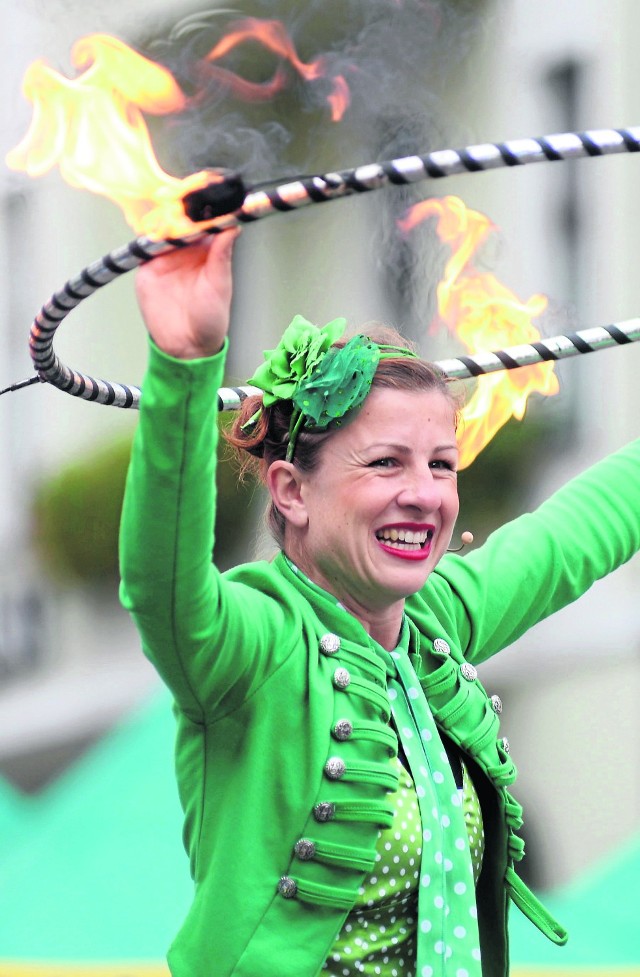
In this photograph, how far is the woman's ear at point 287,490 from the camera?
242 centimetres

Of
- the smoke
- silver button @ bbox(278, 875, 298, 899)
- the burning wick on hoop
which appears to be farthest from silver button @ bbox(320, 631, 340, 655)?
the smoke

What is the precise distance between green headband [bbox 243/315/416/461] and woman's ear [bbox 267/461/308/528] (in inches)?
1.0

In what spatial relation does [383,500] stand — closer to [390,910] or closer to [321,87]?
[390,910]

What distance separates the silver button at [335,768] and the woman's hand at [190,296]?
660mm

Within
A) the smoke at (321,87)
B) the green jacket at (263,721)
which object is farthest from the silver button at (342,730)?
the smoke at (321,87)

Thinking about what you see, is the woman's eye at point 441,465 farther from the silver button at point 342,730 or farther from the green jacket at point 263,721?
the silver button at point 342,730

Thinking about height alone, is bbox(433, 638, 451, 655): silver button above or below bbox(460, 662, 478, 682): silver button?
above

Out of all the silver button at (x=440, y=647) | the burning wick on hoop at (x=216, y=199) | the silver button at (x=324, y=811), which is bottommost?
the silver button at (x=324, y=811)

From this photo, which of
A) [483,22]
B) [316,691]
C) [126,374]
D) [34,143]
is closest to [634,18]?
[483,22]

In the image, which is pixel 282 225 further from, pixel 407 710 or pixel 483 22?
pixel 407 710

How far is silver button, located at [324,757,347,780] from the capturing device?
219 cm

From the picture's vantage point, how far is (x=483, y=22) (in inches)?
232

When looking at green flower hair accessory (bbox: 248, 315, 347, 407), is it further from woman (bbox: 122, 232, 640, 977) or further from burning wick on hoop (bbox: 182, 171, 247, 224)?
burning wick on hoop (bbox: 182, 171, 247, 224)

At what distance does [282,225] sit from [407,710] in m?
3.65
